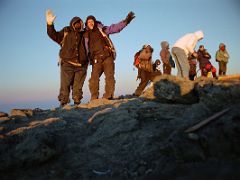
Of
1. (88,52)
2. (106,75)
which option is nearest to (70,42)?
(88,52)

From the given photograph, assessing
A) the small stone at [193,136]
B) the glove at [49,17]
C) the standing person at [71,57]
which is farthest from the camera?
the standing person at [71,57]

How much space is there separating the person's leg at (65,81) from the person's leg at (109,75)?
880mm

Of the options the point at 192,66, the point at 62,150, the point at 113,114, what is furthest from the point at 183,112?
the point at 192,66

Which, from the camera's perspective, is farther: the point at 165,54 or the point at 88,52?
the point at 165,54

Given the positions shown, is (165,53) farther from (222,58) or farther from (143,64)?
(222,58)

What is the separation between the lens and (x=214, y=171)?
2881 millimetres

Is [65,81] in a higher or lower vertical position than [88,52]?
lower

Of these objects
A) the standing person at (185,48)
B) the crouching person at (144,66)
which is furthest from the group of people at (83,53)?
the crouching person at (144,66)

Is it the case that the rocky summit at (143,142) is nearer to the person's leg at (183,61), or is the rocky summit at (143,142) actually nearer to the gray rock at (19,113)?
the gray rock at (19,113)

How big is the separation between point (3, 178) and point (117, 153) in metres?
1.35

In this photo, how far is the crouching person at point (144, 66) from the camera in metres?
9.55

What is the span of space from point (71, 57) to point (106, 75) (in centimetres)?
98

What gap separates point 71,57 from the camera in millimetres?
7332

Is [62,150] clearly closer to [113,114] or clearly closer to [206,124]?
[113,114]
